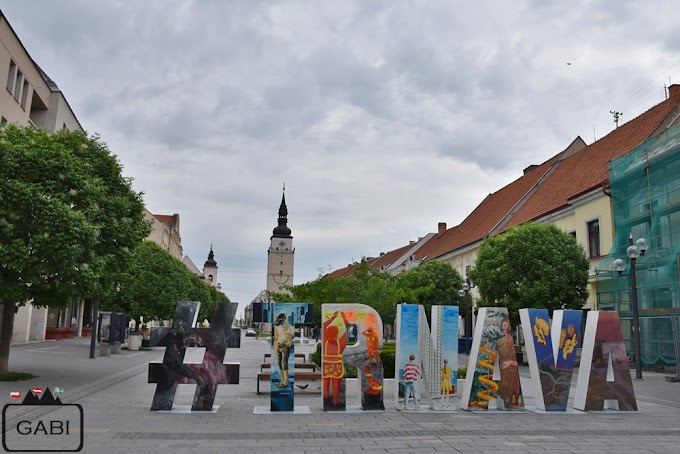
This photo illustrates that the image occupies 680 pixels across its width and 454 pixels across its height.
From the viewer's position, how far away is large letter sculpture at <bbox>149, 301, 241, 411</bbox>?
11422 millimetres

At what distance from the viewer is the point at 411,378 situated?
12289mm

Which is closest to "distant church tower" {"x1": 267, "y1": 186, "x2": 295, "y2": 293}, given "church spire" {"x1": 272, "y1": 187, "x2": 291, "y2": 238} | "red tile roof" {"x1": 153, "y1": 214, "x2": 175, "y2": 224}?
"church spire" {"x1": 272, "y1": 187, "x2": 291, "y2": 238}

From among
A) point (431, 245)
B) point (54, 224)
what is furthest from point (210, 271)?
point (54, 224)

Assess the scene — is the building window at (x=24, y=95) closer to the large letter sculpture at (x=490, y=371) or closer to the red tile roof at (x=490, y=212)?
the large letter sculpture at (x=490, y=371)

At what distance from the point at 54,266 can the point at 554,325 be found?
1201 centimetres

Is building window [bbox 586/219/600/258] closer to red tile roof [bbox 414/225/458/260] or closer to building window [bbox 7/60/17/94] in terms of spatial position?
red tile roof [bbox 414/225/458/260]

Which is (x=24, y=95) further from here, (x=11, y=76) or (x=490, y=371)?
(x=490, y=371)

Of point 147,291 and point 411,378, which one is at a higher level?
point 147,291

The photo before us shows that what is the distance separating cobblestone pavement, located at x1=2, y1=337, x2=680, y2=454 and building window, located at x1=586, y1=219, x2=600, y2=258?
53.7 ft

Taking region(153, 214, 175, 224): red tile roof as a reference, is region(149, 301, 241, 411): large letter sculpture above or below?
below

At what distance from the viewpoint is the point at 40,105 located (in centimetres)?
3284

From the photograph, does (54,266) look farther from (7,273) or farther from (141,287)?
(141,287)

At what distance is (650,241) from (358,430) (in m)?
19.2

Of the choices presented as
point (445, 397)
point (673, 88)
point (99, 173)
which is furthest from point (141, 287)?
point (673, 88)
